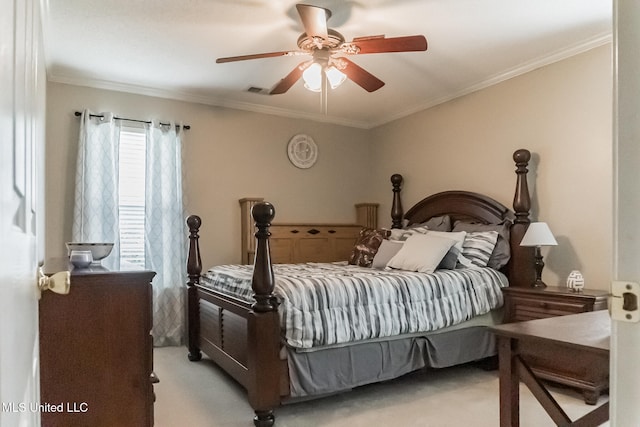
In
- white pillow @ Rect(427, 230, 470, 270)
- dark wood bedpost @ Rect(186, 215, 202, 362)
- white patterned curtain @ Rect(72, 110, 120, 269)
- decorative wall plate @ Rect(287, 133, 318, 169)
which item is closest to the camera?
white pillow @ Rect(427, 230, 470, 270)

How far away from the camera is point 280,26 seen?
305 cm

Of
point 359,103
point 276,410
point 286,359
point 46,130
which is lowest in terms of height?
point 276,410

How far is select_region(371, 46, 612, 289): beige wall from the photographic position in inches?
128

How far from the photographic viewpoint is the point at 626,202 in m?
0.69

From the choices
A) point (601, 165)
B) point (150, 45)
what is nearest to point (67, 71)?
point (150, 45)

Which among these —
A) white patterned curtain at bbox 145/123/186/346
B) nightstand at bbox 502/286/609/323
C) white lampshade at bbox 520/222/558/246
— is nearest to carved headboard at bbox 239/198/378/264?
white patterned curtain at bbox 145/123/186/346

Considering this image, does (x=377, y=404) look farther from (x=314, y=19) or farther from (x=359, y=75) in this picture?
(x=314, y=19)

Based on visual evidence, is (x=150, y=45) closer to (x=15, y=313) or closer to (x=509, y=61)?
(x=509, y=61)

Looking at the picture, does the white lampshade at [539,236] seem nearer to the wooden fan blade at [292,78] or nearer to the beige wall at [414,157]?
the beige wall at [414,157]

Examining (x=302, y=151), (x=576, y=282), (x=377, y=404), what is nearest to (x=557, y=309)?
(x=576, y=282)

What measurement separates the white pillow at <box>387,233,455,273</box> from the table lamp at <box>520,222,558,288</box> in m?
0.57

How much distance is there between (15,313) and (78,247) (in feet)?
6.36

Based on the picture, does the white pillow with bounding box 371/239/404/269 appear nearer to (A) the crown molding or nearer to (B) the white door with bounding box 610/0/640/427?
(A) the crown molding

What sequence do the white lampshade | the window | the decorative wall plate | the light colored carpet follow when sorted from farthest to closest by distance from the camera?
the decorative wall plate → the window → the white lampshade → the light colored carpet
